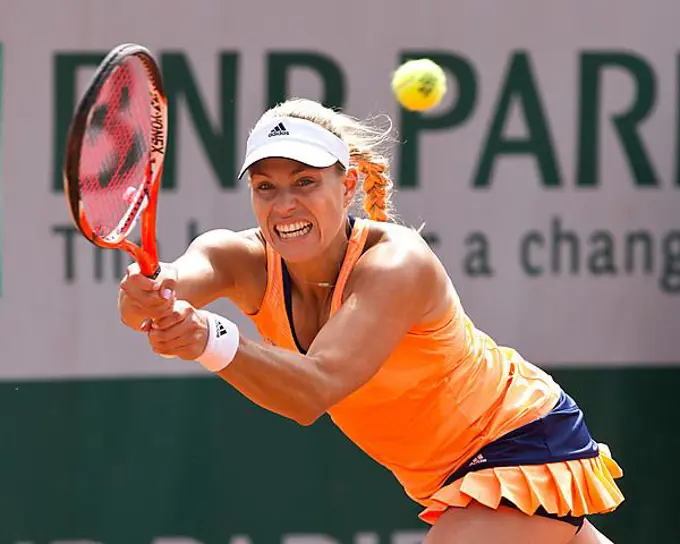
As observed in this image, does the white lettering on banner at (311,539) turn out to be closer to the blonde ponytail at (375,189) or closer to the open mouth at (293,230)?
the blonde ponytail at (375,189)

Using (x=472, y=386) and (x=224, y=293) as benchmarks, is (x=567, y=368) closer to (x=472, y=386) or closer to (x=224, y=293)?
(x=472, y=386)

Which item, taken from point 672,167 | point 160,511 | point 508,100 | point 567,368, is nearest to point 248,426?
point 160,511

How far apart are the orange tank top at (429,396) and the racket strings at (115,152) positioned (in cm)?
42

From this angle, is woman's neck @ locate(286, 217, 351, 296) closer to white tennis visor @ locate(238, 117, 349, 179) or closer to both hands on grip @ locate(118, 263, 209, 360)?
white tennis visor @ locate(238, 117, 349, 179)

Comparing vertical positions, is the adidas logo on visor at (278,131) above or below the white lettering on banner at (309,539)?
above

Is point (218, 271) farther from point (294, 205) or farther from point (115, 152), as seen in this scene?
point (115, 152)

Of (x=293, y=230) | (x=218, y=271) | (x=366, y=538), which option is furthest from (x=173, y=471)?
(x=293, y=230)

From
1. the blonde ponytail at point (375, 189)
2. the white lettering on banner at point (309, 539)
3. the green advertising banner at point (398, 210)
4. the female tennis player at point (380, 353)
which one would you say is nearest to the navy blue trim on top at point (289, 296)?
the female tennis player at point (380, 353)

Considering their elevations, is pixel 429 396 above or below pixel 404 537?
above

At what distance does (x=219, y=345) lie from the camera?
89.4 inches

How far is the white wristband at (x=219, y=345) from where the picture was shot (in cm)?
226

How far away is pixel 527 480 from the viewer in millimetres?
2824

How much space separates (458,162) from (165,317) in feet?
7.63

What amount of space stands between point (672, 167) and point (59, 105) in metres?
2.10
